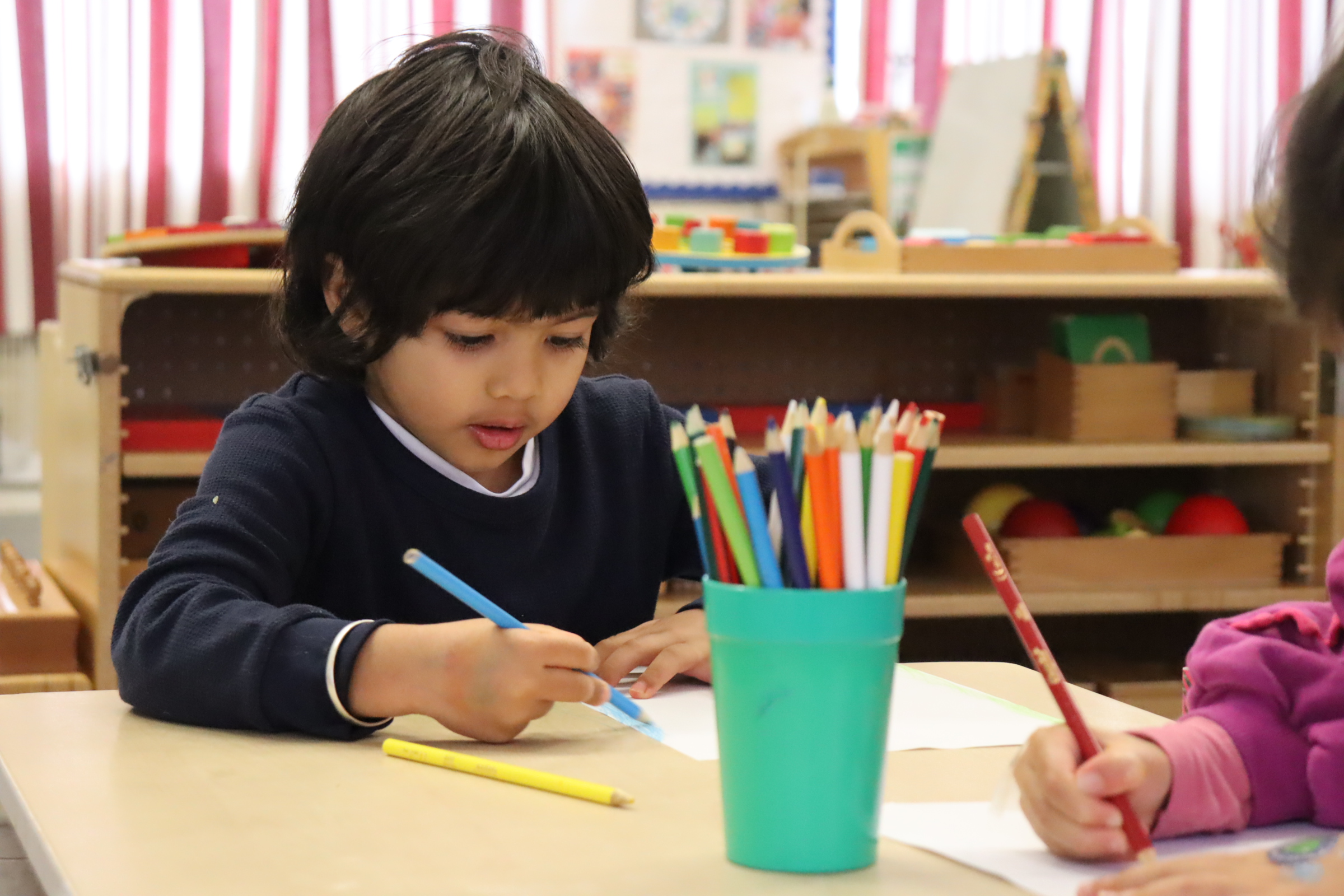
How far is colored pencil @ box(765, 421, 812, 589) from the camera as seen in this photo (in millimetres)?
523

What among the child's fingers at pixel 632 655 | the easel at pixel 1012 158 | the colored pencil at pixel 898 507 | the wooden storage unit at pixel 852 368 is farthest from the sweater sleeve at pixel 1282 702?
the easel at pixel 1012 158

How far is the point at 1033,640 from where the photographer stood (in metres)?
0.55

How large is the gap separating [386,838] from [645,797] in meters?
0.11

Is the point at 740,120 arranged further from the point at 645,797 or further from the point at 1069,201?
the point at 645,797

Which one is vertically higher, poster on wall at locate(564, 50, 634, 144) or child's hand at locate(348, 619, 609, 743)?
poster on wall at locate(564, 50, 634, 144)

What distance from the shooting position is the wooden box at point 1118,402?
2.14 m

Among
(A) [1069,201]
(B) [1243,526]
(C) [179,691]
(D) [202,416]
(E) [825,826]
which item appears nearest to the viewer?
(E) [825,826]

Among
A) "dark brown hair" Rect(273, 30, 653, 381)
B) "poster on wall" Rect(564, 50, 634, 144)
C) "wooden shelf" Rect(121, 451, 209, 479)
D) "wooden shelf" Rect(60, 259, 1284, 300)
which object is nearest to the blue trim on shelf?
"poster on wall" Rect(564, 50, 634, 144)

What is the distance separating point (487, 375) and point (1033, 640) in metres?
0.45

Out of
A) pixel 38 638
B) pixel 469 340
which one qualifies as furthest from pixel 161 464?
pixel 469 340

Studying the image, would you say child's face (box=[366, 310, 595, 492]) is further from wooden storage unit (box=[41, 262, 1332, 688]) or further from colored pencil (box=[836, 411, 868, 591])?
wooden storage unit (box=[41, 262, 1332, 688])

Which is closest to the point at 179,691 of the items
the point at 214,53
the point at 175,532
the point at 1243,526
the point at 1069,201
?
the point at 175,532

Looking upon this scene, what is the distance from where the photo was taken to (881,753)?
553mm

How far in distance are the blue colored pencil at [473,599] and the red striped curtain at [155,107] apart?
1985 millimetres
